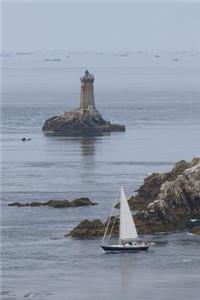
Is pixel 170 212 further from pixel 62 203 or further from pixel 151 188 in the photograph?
pixel 62 203

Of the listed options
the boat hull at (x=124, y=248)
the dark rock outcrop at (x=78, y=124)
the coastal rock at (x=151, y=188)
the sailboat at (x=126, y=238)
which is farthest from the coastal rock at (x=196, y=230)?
the dark rock outcrop at (x=78, y=124)

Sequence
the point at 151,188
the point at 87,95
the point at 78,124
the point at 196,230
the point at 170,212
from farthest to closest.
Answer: the point at 87,95
the point at 78,124
the point at 151,188
the point at 170,212
the point at 196,230

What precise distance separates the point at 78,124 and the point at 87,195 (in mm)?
36291

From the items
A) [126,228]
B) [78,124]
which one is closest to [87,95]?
[78,124]

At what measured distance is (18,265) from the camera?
1951 inches

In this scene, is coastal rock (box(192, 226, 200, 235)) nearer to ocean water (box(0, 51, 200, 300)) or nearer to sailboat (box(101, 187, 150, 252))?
ocean water (box(0, 51, 200, 300))

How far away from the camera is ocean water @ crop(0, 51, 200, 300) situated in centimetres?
4622

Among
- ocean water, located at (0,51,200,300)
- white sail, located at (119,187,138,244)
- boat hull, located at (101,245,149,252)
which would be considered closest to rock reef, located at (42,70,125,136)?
ocean water, located at (0,51,200,300)

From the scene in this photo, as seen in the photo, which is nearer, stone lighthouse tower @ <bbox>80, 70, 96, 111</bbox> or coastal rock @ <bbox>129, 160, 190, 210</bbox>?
coastal rock @ <bbox>129, 160, 190, 210</bbox>

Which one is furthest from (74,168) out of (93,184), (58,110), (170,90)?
(170,90)

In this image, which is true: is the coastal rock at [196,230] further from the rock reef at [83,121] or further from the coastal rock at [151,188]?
the rock reef at [83,121]

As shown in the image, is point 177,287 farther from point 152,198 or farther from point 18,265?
point 152,198

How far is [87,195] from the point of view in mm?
68688

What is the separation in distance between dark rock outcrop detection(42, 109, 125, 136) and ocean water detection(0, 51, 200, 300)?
3.97ft
